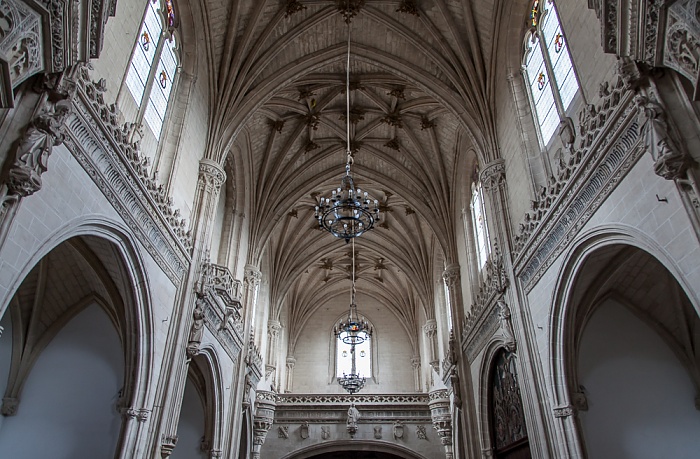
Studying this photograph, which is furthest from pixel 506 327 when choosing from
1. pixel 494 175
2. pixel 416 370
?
pixel 416 370

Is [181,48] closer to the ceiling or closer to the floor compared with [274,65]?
closer to the floor

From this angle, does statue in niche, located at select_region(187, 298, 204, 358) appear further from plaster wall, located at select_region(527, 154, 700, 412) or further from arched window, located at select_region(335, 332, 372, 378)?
arched window, located at select_region(335, 332, 372, 378)

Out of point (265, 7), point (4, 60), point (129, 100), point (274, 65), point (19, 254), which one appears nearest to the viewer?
point (4, 60)

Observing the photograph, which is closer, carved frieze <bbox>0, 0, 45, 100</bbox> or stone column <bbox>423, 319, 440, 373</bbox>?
carved frieze <bbox>0, 0, 45, 100</bbox>

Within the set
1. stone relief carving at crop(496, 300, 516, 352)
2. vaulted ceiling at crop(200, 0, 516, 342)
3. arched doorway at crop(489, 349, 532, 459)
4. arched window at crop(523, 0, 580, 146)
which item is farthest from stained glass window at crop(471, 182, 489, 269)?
arched window at crop(523, 0, 580, 146)

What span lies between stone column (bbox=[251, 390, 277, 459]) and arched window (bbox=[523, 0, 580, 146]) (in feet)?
48.5

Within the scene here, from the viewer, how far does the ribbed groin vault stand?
6.52 m

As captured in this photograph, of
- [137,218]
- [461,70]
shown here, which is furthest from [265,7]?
[137,218]

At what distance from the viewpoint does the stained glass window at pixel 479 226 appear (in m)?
15.7

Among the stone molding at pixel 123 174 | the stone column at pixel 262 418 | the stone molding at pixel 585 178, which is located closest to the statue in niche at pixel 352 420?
the stone column at pixel 262 418

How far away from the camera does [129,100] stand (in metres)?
10.0

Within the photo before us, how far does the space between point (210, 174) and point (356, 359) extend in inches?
707

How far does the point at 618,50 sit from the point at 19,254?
25.3 feet

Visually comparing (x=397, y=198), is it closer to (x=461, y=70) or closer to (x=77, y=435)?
(x=461, y=70)
